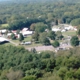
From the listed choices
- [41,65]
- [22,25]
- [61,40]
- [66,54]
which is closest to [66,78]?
[41,65]

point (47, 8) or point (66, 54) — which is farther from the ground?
point (47, 8)

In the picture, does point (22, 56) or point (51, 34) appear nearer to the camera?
point (22, 56)

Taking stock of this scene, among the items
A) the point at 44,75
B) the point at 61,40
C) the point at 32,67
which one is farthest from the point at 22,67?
the point at 61,40

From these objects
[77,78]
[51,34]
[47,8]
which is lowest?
[77,78]

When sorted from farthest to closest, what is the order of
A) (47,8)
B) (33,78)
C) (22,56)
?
1. (47,8)
2. (22,56)
3. (33,78)

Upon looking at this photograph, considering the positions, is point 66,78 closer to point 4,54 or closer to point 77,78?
point 77,78

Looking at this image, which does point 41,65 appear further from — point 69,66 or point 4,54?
point 4,54

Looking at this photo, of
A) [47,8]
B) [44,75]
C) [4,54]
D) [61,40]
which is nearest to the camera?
[44,75]
